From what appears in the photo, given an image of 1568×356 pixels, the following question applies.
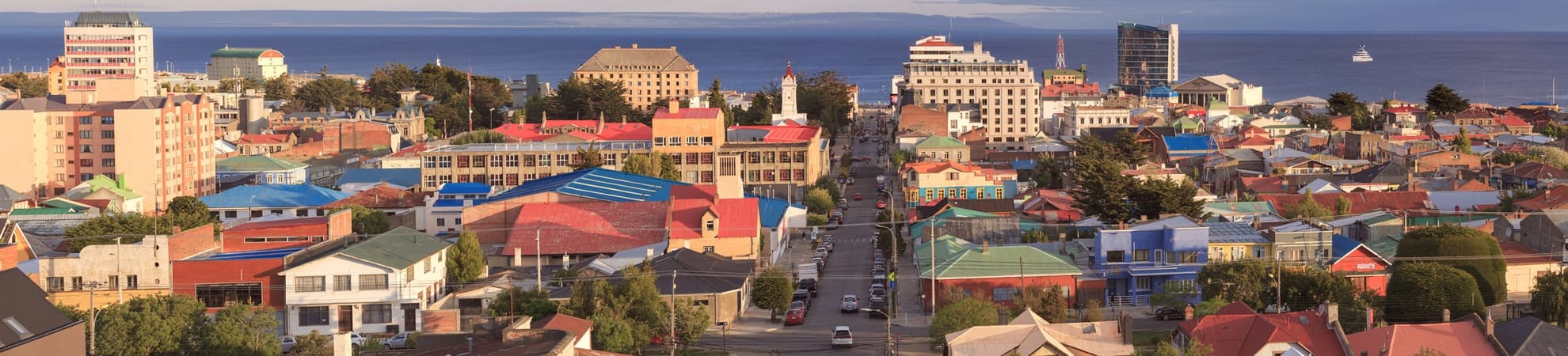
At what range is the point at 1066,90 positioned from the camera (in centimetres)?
8400

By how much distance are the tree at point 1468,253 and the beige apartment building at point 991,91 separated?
42.2m

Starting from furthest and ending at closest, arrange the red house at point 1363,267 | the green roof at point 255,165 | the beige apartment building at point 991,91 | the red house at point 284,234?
the beige apartment building at point 991,91, the green roof at point 255,165, the red house at point 284,234, the red house at point 1363,267

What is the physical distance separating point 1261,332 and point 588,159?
1103 inches

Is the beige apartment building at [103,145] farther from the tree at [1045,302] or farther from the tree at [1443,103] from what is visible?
the tree at [1443,103]

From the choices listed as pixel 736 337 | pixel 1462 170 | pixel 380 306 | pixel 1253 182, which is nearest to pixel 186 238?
pixel 380 306

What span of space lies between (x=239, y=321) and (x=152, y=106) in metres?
26.5

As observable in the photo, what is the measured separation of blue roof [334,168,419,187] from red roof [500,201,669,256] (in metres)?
12.0

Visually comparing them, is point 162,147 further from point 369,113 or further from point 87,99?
point 369,113

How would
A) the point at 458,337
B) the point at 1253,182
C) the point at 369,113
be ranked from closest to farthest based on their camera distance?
the point at 458,337
the point at 1253,182
the point at 369,113

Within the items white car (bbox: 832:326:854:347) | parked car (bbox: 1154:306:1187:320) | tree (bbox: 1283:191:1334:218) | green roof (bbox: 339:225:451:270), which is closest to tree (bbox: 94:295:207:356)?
green roof (bbox: 339:225:451:270)

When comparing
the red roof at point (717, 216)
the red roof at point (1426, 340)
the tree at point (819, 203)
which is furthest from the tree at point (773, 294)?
the tree at point (819, 203)

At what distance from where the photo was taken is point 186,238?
2938cm

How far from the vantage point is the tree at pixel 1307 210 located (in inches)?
1433

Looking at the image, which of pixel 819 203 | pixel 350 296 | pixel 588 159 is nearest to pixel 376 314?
pixel 350 296
